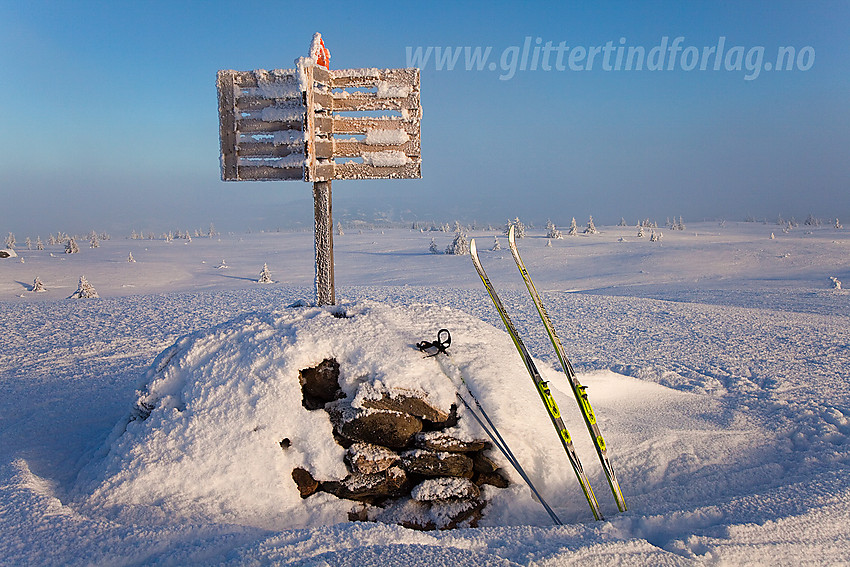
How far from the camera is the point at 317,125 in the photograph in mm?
5434

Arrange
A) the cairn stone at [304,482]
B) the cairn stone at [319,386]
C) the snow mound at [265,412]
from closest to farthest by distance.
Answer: the snow mound at [265,412] < the cairn stone at [304,482] < the cairn stone at [319,386]

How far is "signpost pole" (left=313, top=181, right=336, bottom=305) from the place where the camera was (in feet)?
18.3

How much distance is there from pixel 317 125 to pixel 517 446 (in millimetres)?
3841

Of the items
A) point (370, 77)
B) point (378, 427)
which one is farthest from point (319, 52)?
point (378, 427)

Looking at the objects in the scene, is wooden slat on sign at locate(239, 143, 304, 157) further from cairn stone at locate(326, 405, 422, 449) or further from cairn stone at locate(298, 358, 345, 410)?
cairn stone at locate(326, 405, 422, 449)

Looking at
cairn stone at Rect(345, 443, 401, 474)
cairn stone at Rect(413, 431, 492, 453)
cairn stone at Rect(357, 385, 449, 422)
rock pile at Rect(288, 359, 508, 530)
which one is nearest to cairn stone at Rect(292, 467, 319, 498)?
rock pile at Rect(288, 359, 508, 530)

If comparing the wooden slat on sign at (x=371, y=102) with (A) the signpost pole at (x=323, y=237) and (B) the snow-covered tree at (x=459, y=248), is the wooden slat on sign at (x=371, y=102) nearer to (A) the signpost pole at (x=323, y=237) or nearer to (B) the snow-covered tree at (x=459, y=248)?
(A) the signpost pole at (x=323, y=237)

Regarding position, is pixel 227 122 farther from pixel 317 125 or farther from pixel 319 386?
pixel 319 386

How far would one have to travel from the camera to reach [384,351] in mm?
4477

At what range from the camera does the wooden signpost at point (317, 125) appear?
533 centimetres

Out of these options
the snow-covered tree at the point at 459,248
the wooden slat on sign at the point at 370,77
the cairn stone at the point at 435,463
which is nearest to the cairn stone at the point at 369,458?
the cairn stone at the point at 435,463

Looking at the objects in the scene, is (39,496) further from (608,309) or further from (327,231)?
(608,309)

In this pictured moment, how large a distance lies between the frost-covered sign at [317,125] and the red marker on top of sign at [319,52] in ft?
0.33

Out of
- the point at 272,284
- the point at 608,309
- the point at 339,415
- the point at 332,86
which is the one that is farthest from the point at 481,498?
the point at 272,284
